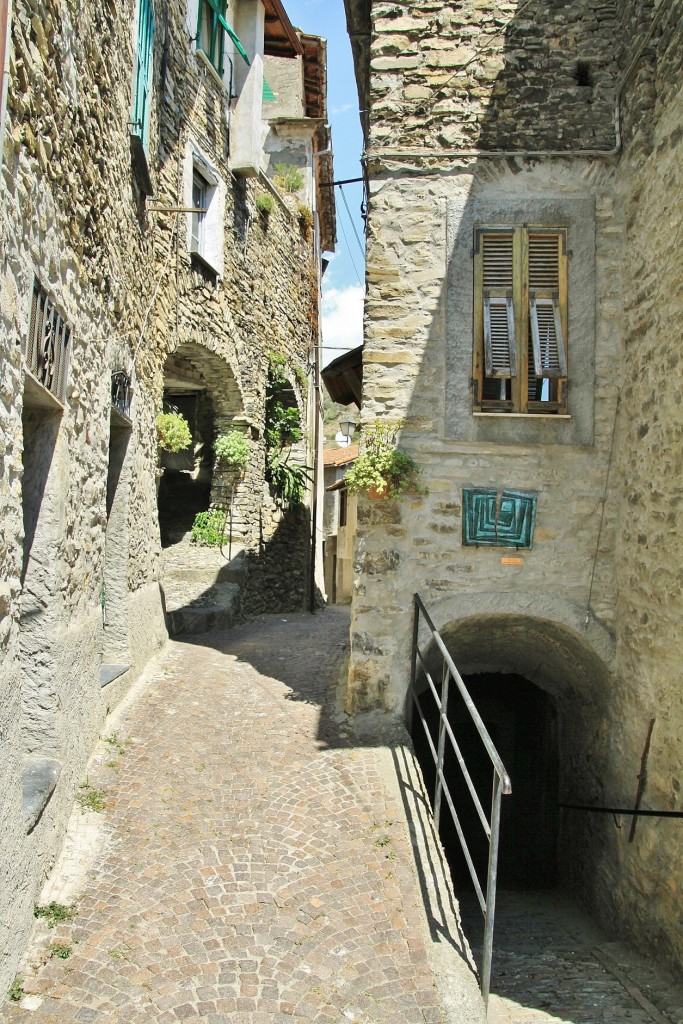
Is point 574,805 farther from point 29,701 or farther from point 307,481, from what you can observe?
point 307,481

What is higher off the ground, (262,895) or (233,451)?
(233,451)

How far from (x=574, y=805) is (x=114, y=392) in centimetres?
587

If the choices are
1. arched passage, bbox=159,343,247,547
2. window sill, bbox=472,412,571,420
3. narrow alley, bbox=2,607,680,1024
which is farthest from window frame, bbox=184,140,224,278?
narrow alley, bbox=2,607,680,1024

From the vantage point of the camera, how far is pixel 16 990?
3.32 metres

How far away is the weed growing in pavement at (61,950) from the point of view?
11.8 feet

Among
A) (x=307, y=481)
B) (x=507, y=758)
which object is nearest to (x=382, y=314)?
(x=507, y=758)

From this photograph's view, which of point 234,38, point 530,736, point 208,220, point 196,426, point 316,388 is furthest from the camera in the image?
point 316,388

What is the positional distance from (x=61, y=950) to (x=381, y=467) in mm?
3953

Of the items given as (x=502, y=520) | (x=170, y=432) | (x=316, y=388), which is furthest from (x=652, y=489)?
(x=316, y=388)

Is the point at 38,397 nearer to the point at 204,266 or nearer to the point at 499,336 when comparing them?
the point at 499,336

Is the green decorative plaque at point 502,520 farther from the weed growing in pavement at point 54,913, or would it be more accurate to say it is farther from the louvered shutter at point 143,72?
the louvered shutter at point 143,72

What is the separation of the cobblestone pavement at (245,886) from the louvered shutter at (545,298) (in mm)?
3728

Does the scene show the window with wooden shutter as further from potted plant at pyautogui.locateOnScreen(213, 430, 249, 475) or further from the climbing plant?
the climbing plant

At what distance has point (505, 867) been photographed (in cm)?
822
